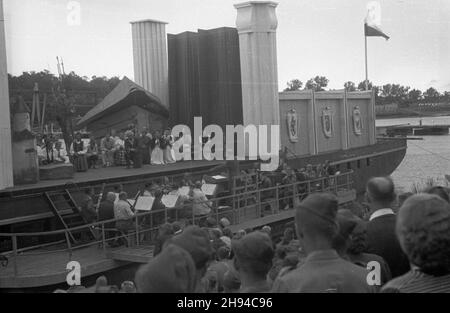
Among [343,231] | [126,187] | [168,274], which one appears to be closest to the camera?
[168,274]

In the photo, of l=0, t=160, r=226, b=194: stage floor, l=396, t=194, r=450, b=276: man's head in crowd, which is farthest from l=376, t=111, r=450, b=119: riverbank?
l=396, t=194, r=450, b=276: man's head in crowd

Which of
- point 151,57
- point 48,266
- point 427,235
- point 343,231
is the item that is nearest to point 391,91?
point 151,57

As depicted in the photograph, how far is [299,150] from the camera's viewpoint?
589 centimetres

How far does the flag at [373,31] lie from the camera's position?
5.39 meters

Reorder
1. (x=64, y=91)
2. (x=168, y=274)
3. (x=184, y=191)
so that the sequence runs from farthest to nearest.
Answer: (x=184, y=191), (x=64, y=91), (x=168, y=274)

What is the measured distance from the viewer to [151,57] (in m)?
6.41

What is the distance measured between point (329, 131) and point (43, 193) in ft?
9.77

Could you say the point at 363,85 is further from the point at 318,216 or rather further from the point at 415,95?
the point at 318,216

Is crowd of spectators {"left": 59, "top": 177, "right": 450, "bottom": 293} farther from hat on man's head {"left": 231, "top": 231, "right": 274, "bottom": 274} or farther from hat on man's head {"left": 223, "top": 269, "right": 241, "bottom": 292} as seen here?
hat on man's head {"left": 223, "top": 269, "right": 241, "bottom": 292}

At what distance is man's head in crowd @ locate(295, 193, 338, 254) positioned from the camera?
5.65 ft

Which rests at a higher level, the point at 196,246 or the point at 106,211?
the point at 196,246

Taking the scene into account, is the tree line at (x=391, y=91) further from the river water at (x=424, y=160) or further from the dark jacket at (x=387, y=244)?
the dark jacket at (x=387, y=244)

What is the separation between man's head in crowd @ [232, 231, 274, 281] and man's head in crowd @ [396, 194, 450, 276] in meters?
0.44

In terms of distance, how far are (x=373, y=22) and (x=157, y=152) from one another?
2.75m
